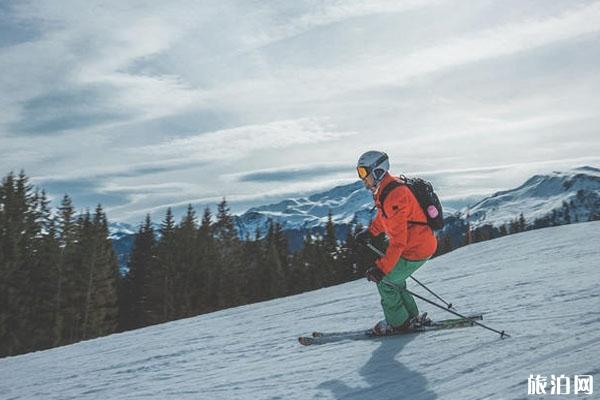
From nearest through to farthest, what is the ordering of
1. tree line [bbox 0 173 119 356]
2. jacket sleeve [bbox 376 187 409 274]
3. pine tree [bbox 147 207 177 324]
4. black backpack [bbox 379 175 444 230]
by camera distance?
jacket sleeve [bbox 376 187 409 274]
black backpack [bbox 379 175 444 230]
tree line [bbox 0 173 119 356]
pine tree [bbox 147 207 177 324]

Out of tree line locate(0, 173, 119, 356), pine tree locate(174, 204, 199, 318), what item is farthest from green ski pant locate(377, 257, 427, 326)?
pine tree locate(174, 204, 199, 318)

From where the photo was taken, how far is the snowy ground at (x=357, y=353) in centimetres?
448

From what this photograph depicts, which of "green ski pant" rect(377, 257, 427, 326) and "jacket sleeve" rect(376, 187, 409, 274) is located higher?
"jacket sleeve" rect(376, 187, 409, 274)

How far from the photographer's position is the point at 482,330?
5.89 m

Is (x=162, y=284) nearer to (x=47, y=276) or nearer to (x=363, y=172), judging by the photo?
(x=47, y=276)

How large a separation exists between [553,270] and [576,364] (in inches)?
216

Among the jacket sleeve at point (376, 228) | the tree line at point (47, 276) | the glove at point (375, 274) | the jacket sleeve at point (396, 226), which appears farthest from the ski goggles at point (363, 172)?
the tree line at point (47, 276)

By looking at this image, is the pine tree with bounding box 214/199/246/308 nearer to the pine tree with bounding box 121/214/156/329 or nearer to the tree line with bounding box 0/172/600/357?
the tree line with bounding box 0/172/600/357

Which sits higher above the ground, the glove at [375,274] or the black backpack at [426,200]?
the black backpack at [426,200]

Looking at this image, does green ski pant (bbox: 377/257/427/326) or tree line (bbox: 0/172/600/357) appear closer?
green ski pant (bbox: 377/257/427/326)

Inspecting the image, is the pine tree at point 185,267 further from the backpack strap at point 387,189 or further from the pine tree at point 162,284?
the backpack strap at point 387,189

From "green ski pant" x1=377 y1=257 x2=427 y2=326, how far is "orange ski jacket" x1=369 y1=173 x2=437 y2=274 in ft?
0.38

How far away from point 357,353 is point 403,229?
152 cm

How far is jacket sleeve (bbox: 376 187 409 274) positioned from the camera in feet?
19.7
